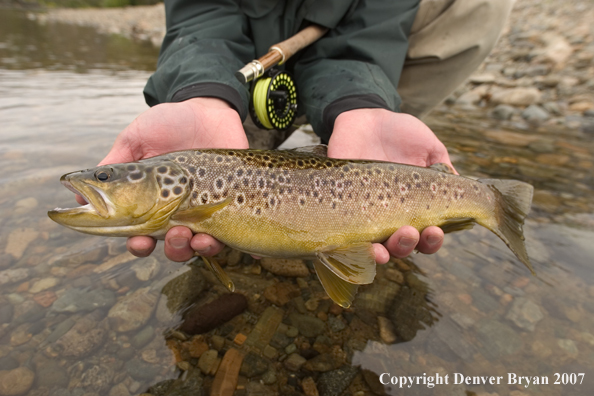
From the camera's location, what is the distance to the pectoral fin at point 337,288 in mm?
2426

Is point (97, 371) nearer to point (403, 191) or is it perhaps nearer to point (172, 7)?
point (403, 191)

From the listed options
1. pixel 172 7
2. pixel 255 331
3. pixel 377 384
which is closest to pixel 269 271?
pixel 255 331

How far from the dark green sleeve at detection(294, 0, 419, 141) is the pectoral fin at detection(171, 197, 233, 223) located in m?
1.62

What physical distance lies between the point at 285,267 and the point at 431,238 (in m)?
1.43

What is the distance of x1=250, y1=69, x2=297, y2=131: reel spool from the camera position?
356 cm

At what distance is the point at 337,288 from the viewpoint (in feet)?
8.14

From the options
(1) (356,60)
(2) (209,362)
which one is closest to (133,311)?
(2) (209,362)

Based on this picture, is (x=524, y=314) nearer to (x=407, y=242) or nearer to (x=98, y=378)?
(x=407, y=242)

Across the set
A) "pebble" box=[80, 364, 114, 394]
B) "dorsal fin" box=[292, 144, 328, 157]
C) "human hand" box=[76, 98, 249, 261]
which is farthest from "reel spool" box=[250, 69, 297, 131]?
"pebble" box=[80, 364, 114, 394]

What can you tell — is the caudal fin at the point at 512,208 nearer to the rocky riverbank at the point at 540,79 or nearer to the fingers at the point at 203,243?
the fingers at the point at 203,243

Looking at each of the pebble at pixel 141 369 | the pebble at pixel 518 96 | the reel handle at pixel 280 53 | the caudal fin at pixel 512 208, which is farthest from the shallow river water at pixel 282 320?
the pebble at pixel 518 96

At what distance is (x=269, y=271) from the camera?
347 cm

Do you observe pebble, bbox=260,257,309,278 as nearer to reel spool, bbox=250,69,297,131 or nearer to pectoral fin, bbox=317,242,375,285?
pectoral fin, bbox=317,242,375,285

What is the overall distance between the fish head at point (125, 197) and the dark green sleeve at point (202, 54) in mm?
997
